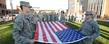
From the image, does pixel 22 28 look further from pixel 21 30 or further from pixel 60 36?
pixel 60 36

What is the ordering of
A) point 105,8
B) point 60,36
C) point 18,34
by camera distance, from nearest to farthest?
point 18,34 < point 60,36 < point 105,8

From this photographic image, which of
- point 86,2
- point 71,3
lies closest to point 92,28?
point 71,3

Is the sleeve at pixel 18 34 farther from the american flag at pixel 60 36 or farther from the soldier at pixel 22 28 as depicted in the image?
the american flag at pixel 60 36

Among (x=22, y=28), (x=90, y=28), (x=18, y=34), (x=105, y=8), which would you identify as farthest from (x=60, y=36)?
(x=105, y=8)

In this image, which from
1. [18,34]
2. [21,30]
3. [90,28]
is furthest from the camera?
[90,28]

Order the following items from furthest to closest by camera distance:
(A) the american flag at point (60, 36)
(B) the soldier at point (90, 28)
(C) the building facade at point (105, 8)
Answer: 1. (C) the building facade at point (105, 8)
2. (B) the soldier at point (90, 28)
3. (A) the american flag at point (60, 36)

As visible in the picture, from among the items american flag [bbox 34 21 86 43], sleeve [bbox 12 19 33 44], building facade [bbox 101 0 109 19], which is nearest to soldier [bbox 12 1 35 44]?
sleeve [bbox 12 19 33 44]

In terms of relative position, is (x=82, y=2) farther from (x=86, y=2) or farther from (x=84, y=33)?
(x=84, y=33)

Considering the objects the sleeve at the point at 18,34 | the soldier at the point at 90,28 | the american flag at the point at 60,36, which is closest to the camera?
the sleeve at the point at 18,34

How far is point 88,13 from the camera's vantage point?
18.8ft

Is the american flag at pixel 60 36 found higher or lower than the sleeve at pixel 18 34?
lower

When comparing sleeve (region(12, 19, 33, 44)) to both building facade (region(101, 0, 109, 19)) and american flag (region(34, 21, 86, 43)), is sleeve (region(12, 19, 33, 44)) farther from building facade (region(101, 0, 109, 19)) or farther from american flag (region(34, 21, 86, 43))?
building facade (region(101, 0, 109, 19))

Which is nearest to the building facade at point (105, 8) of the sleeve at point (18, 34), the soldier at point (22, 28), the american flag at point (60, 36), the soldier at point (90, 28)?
the american flag at point (60, 36)

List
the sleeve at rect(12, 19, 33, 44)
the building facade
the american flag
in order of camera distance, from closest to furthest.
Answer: the sleeve at rect(12, 19, 33, 44)
the american flag
the building facade
